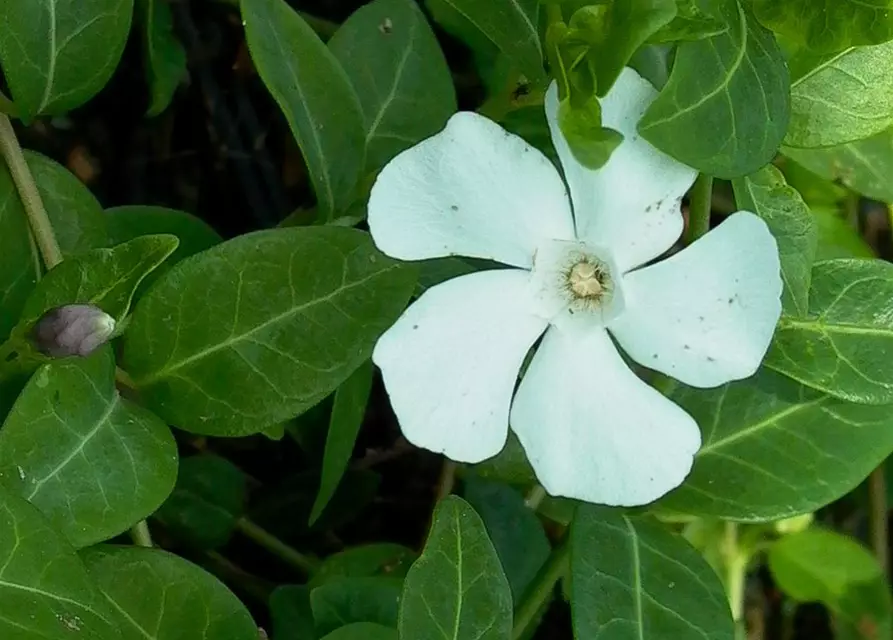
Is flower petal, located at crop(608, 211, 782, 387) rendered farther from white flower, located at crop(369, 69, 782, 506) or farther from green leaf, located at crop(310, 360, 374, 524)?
green leaf, located at crop(310, 360, 374, 524)

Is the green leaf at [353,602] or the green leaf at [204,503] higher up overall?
the green leaf at [353,602]

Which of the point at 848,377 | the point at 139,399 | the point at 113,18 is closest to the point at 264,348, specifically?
the point at 139,399

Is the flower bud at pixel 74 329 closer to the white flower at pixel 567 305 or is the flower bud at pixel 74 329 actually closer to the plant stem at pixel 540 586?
the white flower at pixel 567 305

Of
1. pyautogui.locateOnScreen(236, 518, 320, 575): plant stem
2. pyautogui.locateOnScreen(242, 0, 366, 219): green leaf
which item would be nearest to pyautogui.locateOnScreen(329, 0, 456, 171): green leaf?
pyautogui.locateOnScreen(242, 0, 366, 219): green leaf

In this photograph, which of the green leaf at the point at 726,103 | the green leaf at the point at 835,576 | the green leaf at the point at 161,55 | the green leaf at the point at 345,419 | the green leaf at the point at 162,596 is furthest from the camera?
the green leaf at the point at 835,576

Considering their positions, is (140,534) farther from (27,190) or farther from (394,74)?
(394,74)

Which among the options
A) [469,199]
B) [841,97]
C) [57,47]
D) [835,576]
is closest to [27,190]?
[57,47]

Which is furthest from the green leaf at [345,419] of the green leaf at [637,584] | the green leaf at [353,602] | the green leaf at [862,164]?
the green leaf at [862,164]

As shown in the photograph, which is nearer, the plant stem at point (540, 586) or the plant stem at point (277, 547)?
the plant stem at point (540, 586)
